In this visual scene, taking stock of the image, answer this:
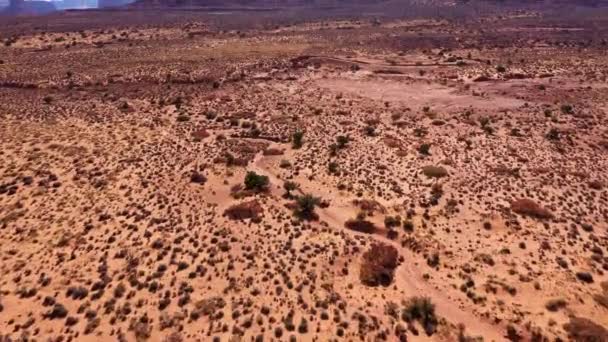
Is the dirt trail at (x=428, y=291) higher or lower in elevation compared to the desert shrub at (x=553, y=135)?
lower

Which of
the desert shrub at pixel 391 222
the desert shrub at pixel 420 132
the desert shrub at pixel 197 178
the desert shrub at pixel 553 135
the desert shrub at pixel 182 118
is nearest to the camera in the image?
the desert shrub at pixel 391 222

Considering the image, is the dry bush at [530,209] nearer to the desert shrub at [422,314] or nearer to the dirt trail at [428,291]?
the dirt trail at [428,291]

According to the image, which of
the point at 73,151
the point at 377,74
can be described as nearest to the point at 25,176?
the point at 73,151

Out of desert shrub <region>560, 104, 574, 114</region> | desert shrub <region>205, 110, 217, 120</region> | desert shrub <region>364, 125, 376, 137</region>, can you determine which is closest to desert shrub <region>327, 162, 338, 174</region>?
desert shrub <region>364, 125, 376, 137</region>

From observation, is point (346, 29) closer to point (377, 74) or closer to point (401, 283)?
point (377, 74)

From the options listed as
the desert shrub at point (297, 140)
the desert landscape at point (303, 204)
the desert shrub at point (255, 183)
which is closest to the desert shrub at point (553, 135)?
the desert landscape at point (303, 204)

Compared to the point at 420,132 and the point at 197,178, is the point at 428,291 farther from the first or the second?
the point at 420,132
